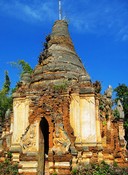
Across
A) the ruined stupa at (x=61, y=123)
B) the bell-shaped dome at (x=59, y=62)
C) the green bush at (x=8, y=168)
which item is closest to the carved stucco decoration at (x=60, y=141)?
the ruined stupa at (x=61, y=123)

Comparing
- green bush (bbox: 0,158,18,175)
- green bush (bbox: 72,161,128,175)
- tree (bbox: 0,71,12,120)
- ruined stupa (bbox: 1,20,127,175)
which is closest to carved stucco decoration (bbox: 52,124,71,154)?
ruined stupa (bbox: 1,20,127,175)

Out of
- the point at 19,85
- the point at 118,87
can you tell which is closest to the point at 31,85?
the point at 19,85

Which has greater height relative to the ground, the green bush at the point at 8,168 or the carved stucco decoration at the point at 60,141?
the carved stucco decoration at the point at 60,141

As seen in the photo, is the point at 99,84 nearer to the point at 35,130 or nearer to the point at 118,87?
the point at 35,130

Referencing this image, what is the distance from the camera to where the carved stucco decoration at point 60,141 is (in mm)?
11109

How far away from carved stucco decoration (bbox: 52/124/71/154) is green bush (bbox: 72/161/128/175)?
36.1 inches

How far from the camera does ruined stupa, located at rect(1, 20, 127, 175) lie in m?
11.5

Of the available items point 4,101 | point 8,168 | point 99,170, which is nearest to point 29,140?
point 8,168

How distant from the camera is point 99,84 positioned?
43.9 feet

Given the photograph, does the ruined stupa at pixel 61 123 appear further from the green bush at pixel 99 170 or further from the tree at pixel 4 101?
the tree at pixel 4 101

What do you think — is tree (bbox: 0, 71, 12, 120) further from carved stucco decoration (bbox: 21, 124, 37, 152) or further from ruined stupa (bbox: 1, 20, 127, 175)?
carved stucco decoration (bbox: 21, 124, 37, 152)

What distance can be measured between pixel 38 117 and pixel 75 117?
1.64 m

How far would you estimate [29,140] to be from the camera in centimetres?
1189

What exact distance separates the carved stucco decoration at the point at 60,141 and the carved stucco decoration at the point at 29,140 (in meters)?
1.00
